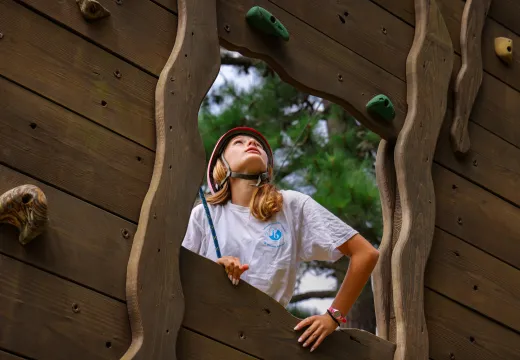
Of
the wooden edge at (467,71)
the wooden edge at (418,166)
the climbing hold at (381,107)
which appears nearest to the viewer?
the wooden edge at (418,166)

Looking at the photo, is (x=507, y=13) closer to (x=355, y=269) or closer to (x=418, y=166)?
(x=418, y=166)

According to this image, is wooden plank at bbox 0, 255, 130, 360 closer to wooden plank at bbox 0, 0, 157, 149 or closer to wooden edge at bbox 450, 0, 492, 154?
wooden plank at bbox 0, 0, 157, 149

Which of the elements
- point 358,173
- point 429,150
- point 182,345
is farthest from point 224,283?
point 358,173

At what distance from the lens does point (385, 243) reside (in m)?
4.27

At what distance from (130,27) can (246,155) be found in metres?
0.70

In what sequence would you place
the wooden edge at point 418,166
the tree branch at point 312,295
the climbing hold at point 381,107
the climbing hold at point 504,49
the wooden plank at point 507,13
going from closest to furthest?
the wooden edge at point 418,166 < the climbing hold at point 381,107 < the climbing hold at point 504,49 < the wooden plank at point 507,13 < the tree branch at point 312,295

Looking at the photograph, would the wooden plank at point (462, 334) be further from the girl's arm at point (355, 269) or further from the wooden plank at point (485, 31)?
the wooden plank at point (485, 31)

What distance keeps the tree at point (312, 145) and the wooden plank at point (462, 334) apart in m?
2.10

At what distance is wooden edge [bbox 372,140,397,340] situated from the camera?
4.14 m

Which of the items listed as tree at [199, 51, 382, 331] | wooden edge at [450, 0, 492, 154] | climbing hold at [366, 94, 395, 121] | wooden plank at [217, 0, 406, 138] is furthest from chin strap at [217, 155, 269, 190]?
tree at [199, 51, 382, 331]

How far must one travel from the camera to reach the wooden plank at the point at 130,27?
11.8ft

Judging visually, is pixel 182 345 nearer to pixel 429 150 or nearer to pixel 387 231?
pixel 387 231

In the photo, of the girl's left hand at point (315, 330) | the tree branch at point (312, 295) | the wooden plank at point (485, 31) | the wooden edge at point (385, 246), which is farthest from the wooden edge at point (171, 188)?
the tree branch at point (312, 295)

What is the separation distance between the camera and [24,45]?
346 centimetres
